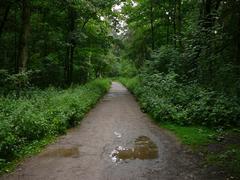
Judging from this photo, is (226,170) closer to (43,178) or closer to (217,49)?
(43,178)

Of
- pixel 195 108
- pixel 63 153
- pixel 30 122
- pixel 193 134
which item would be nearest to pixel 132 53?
pixel 195 108

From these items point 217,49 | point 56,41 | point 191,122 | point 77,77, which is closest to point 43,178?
point 191,122

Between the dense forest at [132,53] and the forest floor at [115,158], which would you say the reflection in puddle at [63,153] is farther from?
the dense forest at [132,53]

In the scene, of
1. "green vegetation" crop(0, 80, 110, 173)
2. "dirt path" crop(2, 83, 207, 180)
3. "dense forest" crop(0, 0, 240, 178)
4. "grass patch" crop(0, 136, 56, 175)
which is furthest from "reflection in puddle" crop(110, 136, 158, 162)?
"green vegetation" crop(0, 80, 110, 173)

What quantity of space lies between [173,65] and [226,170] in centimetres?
1386

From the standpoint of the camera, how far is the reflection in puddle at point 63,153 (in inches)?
335

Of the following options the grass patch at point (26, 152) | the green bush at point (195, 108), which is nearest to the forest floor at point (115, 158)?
the grass patch at point (26, 152)

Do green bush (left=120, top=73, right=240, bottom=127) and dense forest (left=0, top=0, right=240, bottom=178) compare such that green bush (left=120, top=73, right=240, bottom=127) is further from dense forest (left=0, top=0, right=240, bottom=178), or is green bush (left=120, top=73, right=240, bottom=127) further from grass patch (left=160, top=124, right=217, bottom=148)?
grass patch (left=160, top=124, right=217, bottom=148)

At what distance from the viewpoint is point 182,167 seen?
24.1 ft

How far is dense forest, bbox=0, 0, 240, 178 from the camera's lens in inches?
431

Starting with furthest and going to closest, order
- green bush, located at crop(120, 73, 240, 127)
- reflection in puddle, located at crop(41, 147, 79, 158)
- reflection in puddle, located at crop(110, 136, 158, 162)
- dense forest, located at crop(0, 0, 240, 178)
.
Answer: green bush, located at crop(120, 73, 240, 127)
dense forest, located at crop(0, 0, 240, 178)
reflection in puddle, located at crop(41, 147, 79, 158)
reflection in puddle, located at crop(110, 136, 158, 162)

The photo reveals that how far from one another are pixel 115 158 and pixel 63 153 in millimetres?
1612

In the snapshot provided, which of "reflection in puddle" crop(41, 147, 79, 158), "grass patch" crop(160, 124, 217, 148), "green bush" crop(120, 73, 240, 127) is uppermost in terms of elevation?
"green bush" crop(120, 73, 240, 127)

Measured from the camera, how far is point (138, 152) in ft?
28.9
